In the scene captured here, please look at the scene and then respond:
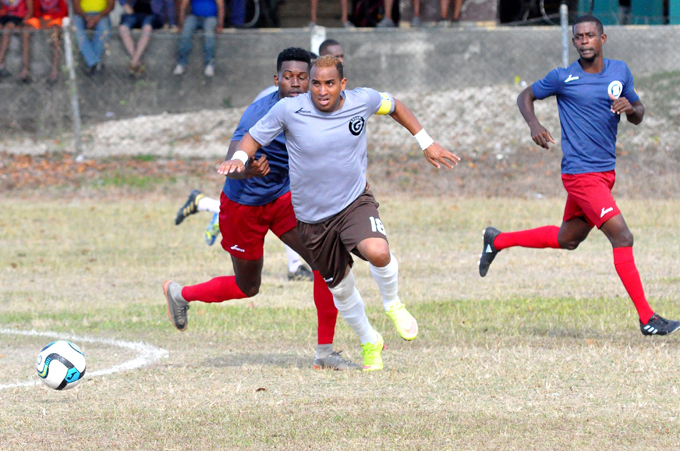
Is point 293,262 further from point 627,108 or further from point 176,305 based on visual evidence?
point 627,108

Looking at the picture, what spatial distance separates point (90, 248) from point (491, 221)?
5717 millimetres

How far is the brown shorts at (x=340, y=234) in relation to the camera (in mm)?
5719

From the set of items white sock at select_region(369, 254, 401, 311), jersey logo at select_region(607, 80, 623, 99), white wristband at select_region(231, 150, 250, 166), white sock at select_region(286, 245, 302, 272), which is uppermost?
jersey logo at select_region(607, 80, 623, 99)

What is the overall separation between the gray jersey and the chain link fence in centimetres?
1219

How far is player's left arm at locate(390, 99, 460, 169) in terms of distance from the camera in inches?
231

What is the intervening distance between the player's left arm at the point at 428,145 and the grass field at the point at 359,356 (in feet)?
4.33

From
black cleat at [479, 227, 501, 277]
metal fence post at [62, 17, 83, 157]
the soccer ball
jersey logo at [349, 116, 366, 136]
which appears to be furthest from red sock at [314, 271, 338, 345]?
metal fence post at [62, 17, 83, 157]

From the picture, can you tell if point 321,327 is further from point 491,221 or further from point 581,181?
point 491,221

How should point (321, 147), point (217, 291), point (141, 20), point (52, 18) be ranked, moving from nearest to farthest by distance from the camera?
point (321, 147), point (217, 291), point (52, 18), point (141, 20)

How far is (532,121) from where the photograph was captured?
23.7 ft

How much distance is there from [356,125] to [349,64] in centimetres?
1281

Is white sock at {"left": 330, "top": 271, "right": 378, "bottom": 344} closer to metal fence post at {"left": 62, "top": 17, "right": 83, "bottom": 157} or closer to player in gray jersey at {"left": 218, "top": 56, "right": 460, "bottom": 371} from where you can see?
player in gray jersey at {"left": 218, "top": 56, "right": 460, "bottom": 371}

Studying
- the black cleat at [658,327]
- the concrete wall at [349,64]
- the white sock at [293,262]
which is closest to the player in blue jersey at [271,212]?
the black cleat at [658,327]

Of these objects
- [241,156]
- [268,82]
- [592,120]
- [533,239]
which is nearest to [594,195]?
[592,120]
